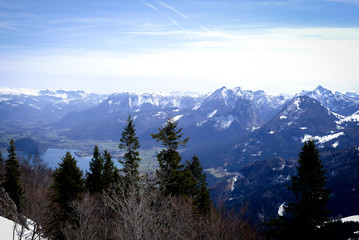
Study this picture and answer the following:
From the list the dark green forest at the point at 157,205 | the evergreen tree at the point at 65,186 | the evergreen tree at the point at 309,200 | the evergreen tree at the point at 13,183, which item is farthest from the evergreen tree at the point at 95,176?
the evergreen tree at the point at 309,200

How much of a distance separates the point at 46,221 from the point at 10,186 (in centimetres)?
1945

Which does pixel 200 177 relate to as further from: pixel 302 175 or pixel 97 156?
pixel 302 175

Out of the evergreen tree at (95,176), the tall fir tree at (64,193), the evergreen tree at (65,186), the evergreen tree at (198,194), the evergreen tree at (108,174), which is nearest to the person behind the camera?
the tall fir tree at (64,193)

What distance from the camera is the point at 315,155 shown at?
21.9 meters

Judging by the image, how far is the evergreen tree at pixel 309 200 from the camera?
21.4 m

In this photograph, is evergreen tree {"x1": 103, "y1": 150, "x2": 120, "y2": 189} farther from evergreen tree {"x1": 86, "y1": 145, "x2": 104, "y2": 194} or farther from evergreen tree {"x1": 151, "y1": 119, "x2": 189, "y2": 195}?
evergreen tree {"x1": 151, "y1": 119, "x2": 189, "y2": 195}

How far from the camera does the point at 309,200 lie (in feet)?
71.4

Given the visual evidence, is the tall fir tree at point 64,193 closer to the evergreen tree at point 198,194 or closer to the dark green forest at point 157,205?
the dark green forest at point 157,205

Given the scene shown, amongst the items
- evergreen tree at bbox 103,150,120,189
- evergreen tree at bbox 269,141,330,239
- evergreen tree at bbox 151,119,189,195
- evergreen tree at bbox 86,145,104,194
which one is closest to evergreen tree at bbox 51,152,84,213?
evergreen tree at bbox 86,145,104,194

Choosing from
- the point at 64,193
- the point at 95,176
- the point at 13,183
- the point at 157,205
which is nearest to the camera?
the point at 157,205

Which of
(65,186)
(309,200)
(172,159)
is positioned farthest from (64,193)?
(309,200)

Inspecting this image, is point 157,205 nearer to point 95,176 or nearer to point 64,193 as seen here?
point 64,193

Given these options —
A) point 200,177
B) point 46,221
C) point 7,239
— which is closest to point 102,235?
point 46,221

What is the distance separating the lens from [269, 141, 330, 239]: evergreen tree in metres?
21.4
